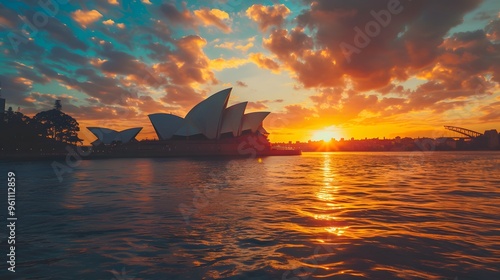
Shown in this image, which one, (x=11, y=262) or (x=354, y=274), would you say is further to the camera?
(x=11, y=262)

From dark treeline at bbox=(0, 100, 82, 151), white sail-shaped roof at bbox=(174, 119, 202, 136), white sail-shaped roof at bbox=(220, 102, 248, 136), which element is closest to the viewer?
dark treeline at bbox=(0, 100, 82, 151)

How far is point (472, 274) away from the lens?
13.9ft

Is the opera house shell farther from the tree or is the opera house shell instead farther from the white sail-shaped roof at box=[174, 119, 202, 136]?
the tree

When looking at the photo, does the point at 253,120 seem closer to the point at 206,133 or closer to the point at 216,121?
the point at 216,121

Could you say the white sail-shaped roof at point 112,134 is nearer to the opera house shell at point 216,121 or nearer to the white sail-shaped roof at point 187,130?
the opera house shell at point 216,121

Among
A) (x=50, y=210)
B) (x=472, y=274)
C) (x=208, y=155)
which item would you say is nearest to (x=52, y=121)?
(x=208, y=155)

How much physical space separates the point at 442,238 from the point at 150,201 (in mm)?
9863

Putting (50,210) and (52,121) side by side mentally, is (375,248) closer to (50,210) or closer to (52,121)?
(50,210)

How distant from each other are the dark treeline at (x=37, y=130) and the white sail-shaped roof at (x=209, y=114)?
103 ft

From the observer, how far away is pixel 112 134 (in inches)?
3932

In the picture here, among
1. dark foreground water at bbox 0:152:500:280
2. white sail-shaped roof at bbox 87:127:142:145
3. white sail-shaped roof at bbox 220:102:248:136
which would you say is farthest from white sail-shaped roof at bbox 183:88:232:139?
dark foreground water at bbox 0:152:500:280

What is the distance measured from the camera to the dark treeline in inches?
2343

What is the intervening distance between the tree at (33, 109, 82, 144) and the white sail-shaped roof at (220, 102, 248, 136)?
43910 mm

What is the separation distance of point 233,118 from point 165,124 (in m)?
23.4
